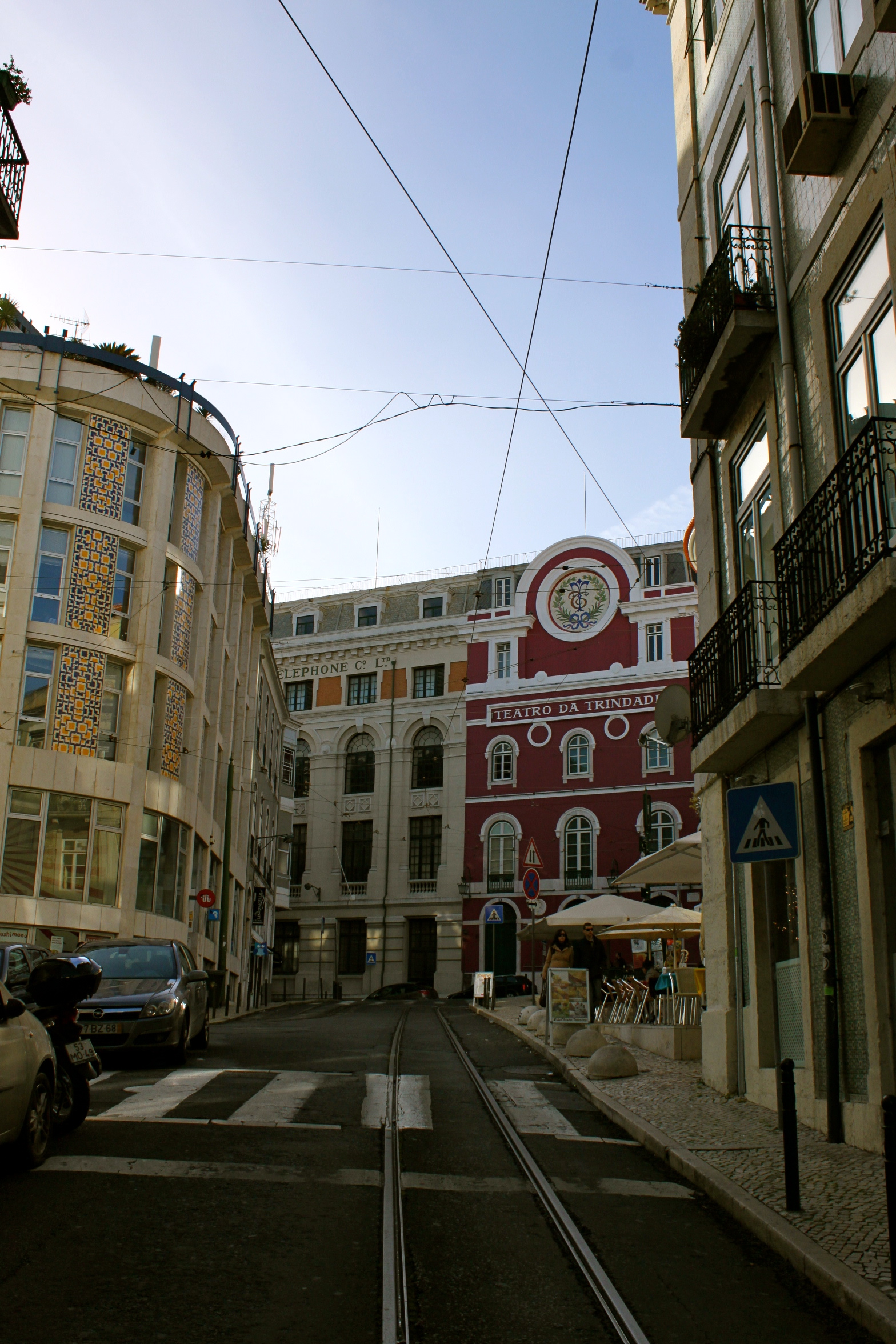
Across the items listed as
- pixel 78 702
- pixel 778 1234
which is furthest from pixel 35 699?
pixel 778 1234

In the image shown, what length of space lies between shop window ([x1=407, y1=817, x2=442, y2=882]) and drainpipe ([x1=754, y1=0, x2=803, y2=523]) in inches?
1704

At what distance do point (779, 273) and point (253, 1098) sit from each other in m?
9.27

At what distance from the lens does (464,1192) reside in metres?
7.18

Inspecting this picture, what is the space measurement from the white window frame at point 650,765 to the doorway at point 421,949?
12099mm

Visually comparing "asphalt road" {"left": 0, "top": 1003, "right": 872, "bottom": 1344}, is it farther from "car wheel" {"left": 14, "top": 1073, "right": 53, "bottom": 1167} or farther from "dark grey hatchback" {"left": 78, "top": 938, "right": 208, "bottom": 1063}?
"dark grey hatchback" {"left": 78, "top": 938, "right": 208, "bottom": 1063}

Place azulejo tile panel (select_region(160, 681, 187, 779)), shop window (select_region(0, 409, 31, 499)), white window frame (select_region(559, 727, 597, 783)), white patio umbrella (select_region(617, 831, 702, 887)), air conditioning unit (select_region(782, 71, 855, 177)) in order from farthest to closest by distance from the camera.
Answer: white window frame (select_region(559, 727, 597, 783))
azulejo tile panel (select_region(160, 681, 187, 779))
shop window (select_region(0, 409, 31, 499))
white patio umbrella (select_region(617, 831, 702, 887))
air conditioning unit (select_region(782, 71, 855, 177))

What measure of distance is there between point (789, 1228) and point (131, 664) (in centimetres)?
2445

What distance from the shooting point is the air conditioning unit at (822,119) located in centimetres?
994

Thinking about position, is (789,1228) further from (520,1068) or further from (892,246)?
(520,1068)

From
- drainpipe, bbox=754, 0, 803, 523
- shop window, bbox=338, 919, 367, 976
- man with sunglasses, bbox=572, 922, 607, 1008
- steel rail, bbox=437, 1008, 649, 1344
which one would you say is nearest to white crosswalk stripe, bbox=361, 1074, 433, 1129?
steel rail, bbox=437, 1008, 649, 1344

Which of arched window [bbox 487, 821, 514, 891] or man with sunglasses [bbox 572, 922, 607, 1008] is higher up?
arched window [bbox 487, 821, 514, 891]

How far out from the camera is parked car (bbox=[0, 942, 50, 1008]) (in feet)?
32.6

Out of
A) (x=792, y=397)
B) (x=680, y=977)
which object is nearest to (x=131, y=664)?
(x=680, y=977)

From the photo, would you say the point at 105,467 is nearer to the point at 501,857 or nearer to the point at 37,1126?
the point at 37,1126
